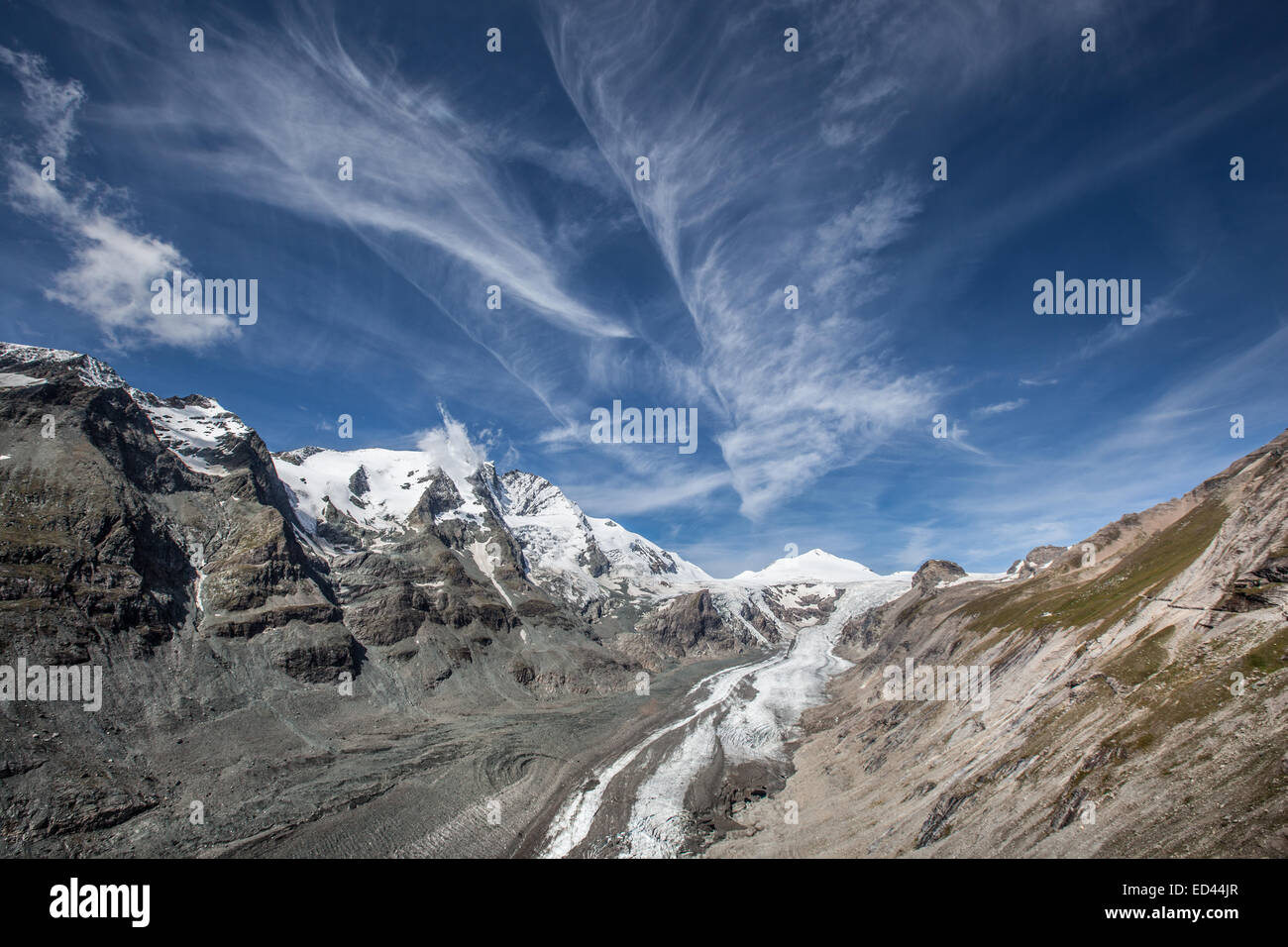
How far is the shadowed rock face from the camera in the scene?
24812mm

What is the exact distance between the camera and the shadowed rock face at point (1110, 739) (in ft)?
81.4

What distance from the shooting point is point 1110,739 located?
32.0m

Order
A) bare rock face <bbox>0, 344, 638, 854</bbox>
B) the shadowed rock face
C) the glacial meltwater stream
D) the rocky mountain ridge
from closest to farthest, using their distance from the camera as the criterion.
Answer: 1. the shadowed rock face
2. the glacial meltwater stream
3. bare rock face <bbox>0, 344, 638, 854</bbox>
4. the rocky mountain ridge

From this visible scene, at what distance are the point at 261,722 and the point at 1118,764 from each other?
10089 cm

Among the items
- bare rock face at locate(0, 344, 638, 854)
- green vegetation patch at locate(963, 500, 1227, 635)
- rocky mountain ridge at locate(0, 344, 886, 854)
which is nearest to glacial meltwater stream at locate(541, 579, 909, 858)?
rocky mountain ridge at locate(0, 344, 886, 854)

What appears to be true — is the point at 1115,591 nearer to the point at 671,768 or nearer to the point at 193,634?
the point at 671,768

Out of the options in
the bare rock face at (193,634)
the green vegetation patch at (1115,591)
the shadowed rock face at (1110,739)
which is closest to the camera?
the shadowed rock face at (1110,739)

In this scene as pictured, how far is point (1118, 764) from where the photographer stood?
96.4ft

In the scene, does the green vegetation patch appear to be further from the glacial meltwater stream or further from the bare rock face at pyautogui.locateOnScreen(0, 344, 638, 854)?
the bare rock face at pyautogui.locateOnScreen(0, 344, 638, 854)

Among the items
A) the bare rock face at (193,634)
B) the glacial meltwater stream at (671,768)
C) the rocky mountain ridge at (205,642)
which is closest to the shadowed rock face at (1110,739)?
the glacial meltwater stream at (671,768)

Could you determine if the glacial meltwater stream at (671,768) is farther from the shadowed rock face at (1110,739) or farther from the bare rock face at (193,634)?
the bare rock face at (193,634)

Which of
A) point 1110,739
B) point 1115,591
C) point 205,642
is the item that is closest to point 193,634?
point 205,642
